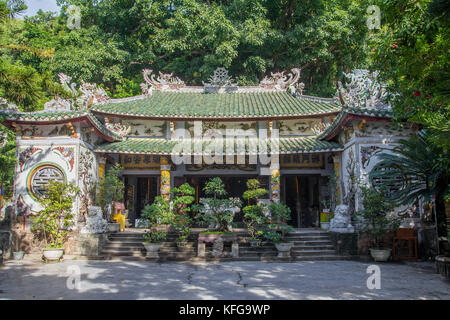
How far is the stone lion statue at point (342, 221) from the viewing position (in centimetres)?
927

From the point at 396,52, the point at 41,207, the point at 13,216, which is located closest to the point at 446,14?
the point at 396,52

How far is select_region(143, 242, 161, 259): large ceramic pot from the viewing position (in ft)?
29.5

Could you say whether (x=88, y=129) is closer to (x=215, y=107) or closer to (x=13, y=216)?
(x=13, y=216)

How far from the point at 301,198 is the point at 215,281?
7.60m

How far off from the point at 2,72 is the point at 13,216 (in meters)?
3.87

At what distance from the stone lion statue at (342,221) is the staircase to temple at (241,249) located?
1.94ft

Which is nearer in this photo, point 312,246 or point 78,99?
point 312,246

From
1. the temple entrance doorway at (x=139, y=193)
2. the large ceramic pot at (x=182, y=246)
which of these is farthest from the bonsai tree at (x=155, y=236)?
the temple entrance doorway at (x=139, y=193)

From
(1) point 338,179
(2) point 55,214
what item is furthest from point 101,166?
(1) point 338,179

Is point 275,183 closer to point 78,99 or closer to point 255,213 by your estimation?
point 255,213

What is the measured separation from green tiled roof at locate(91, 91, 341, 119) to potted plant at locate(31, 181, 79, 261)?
3391 mm

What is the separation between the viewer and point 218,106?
508 inches

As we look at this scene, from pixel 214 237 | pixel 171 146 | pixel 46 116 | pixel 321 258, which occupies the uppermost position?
pixel 46 116

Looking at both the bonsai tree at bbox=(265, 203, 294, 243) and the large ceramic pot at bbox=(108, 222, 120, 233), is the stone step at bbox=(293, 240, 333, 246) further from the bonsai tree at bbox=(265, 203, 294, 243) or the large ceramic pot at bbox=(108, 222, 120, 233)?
the large ceramic pot at bbox=(108, 222, 120, 233)
